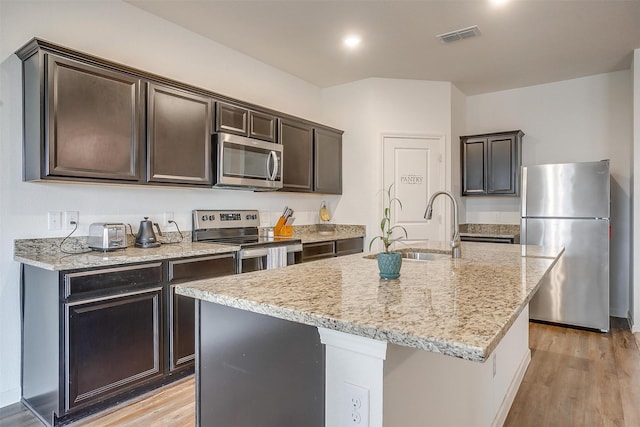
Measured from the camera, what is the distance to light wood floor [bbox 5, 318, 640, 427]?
6.91ft

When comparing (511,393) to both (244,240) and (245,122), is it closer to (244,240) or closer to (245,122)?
(244,240)

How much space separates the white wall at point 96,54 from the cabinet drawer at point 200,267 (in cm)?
63

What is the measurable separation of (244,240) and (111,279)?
1355 millimetres

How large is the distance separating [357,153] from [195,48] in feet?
6.98

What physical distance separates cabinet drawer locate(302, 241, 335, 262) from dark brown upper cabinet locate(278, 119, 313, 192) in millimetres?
638

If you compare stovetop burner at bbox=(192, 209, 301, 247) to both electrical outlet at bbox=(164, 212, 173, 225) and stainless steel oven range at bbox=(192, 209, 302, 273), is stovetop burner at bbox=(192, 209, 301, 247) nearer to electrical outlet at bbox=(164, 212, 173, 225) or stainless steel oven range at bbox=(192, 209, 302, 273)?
stainless steel oven range at bbox=(192, 209, 302, 273)

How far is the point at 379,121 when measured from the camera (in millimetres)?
4449

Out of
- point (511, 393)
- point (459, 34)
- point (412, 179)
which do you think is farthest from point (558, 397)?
point (459, 34)

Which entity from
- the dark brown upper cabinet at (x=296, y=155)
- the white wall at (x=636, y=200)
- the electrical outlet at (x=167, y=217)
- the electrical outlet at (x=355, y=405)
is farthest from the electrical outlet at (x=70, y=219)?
the white wall at (x=636, y=200)

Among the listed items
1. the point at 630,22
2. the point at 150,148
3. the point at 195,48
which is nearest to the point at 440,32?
the point at 630,22

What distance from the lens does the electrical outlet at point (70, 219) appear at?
245cm

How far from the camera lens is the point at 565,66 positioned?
13.3 ft

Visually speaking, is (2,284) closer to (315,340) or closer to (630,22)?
(315,340)

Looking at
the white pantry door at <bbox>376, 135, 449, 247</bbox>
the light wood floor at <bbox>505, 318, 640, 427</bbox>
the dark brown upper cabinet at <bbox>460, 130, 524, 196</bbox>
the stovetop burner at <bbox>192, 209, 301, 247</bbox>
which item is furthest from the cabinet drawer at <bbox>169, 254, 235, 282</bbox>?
the dark brown upper cabinet at <bbox>460, 130, 524, 196</bbox>
